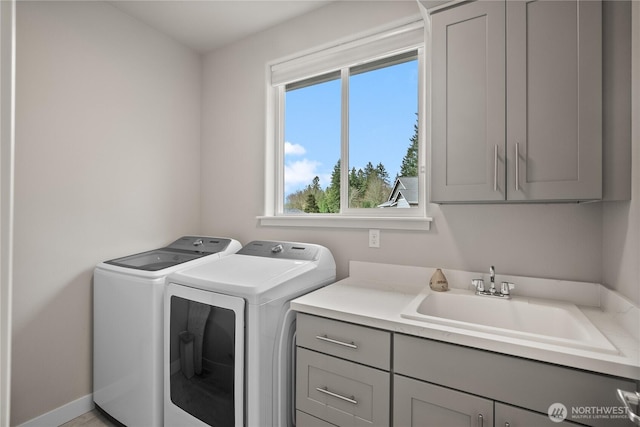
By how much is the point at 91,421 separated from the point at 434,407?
211 centimetres

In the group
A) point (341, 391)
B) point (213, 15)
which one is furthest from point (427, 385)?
point (213, 15)

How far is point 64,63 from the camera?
1887mm

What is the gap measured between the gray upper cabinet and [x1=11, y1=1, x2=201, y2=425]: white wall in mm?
2104

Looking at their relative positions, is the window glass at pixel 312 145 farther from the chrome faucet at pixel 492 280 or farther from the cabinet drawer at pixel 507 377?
the cabinet drawer at pixel 507 377

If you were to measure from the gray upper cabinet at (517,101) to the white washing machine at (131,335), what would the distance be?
160cm

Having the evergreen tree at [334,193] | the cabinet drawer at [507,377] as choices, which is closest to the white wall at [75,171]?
the evergreen tree at [334,193]

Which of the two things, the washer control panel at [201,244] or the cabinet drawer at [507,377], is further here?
the washer control panel at [201,244]

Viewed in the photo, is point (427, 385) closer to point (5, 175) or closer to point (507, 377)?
point (507, 377)

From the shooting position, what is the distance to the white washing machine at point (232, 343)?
137 centimetres

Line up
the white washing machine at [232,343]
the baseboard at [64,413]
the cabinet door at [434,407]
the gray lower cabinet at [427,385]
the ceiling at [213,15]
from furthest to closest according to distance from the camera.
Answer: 1. the ceiling at [213,15]
2. the baseboard at [64,413]
3. the white washing machine at [232,343]
4. the cabinet door at [434,407]
5. the gray lower cabinet at [427,385]

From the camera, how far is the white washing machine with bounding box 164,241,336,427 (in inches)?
54.1

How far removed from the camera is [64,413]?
73.3 inches

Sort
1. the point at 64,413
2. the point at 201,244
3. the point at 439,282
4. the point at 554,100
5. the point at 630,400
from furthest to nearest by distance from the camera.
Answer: the point at 201,244
the point at 64,413
the point at 439,282
the point at 554,100
the point at 630,400

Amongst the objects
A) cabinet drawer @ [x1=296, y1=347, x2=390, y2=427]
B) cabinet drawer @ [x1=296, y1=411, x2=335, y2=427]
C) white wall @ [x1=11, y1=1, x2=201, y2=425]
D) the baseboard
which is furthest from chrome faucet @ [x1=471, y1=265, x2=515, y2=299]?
the baseboard
